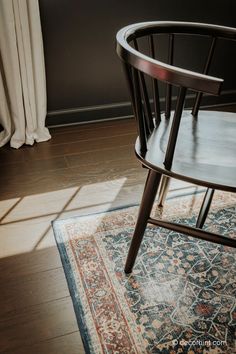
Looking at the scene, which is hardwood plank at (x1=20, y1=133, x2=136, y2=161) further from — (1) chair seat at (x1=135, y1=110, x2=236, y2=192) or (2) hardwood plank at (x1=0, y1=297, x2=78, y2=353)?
(2) hardwood plank at (x1=0, y1=297, x2=78, y2=353)

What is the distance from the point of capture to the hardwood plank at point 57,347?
0.99 metres

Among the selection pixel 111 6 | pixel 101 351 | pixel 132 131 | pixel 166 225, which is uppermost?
pixel 111 6

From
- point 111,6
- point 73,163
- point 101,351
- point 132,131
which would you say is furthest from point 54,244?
point 111,6

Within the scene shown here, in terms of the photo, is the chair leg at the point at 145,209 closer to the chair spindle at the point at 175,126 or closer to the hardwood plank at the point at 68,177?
the chair spindle at the point at 175,126

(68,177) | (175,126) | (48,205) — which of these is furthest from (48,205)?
(175,126)

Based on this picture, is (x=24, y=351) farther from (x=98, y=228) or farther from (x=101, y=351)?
(x=98, y=228)

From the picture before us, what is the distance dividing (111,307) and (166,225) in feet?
1.07

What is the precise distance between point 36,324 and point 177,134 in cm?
73

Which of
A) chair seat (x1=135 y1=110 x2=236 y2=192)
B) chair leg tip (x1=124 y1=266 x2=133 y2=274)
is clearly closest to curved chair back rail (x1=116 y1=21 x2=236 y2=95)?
chair seat (x1=135 y1=110 x2=236 y2=192)

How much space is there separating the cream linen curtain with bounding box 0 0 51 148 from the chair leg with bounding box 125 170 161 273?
1.15m

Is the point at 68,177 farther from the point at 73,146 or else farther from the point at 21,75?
the point at 21,75

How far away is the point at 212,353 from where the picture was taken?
0.99m

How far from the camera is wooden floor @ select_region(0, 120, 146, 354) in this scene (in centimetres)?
106

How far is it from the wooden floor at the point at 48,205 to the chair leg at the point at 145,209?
26cm
